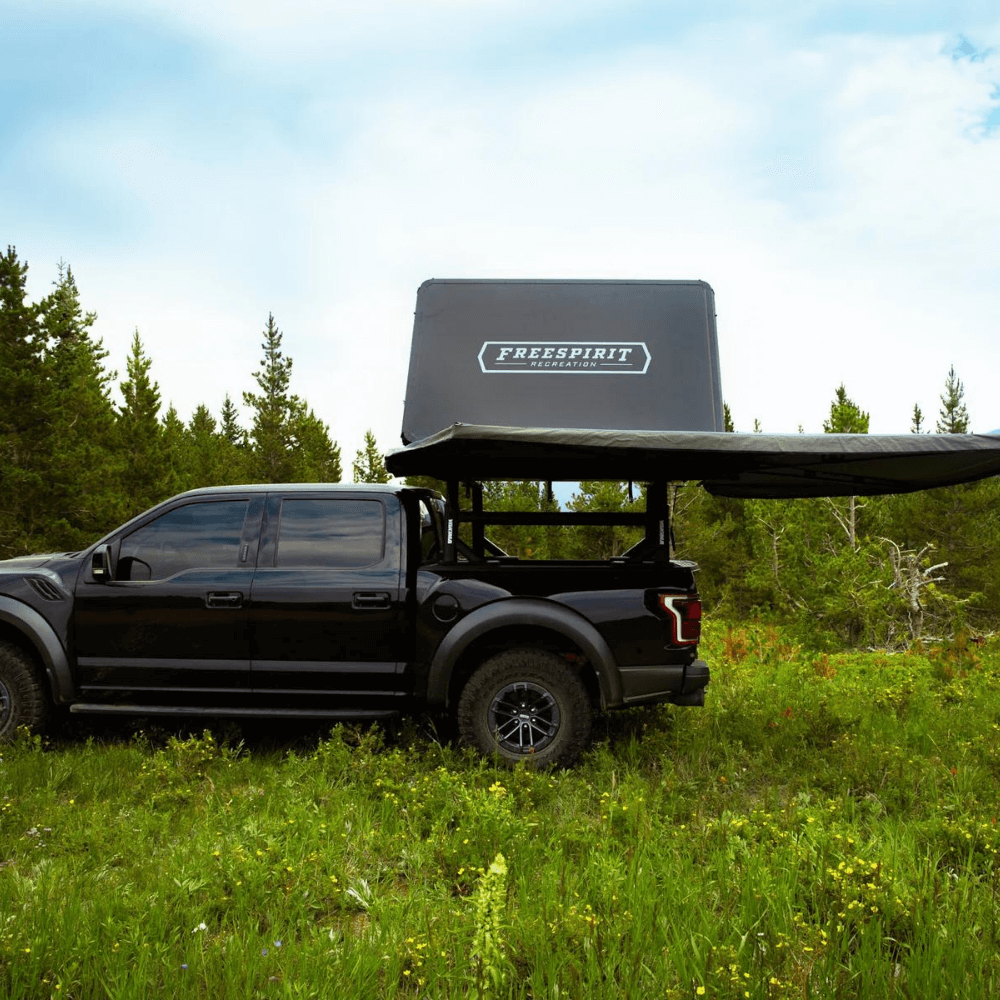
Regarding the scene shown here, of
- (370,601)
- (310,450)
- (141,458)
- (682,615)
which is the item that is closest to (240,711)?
(370,601)

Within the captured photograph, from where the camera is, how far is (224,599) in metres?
5.55

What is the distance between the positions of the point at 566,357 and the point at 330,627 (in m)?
2.68

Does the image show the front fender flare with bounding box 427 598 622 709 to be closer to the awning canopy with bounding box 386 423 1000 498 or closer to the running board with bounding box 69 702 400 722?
the running board with bounding box 69 702 400 722

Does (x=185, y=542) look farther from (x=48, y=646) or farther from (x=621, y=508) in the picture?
(x=621, y=508)

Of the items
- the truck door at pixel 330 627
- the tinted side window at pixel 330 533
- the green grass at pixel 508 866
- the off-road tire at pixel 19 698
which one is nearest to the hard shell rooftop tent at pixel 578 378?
the tinted side window at pixel 330 533

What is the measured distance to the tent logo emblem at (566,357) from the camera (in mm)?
6207

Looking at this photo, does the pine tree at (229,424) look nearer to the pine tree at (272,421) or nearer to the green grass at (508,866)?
the pine tree at (272,421)

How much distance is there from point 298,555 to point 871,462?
4.09 m

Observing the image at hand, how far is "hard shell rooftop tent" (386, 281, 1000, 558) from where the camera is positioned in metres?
6.05

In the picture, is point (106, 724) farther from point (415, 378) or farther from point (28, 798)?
point (415, 378)

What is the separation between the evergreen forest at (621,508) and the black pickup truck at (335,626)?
1956 mm

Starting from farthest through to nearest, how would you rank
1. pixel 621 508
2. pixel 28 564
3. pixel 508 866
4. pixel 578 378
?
1. pixel 621 508
2. pixel 578 378
3. pixel 28 564
4. pixel 508 866

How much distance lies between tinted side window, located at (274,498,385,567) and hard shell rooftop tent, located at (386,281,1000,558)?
0.47 m

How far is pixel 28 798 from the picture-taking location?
15.0 feet
